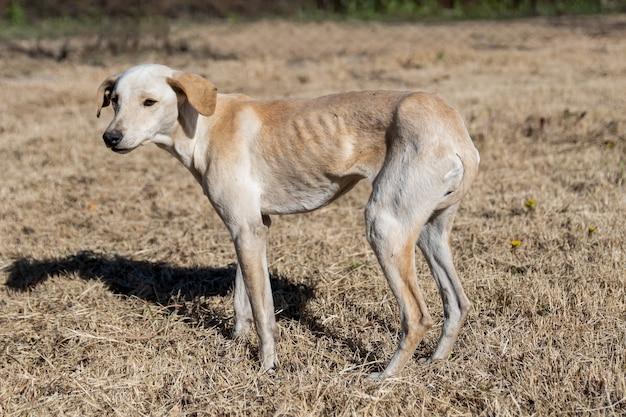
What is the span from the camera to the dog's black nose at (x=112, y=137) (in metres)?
4.23

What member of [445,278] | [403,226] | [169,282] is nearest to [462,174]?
[403,226]

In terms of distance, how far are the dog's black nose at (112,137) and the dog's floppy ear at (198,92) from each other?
431 millimetres

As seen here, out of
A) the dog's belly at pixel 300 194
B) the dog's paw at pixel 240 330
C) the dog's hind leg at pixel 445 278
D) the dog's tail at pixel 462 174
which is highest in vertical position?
the dog's tail at pixel 462 174

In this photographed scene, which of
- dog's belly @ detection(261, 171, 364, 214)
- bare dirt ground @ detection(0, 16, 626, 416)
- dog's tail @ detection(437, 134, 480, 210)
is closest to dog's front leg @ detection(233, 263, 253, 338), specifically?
bare dirt ground @ detection(0, 16, 626, 416)

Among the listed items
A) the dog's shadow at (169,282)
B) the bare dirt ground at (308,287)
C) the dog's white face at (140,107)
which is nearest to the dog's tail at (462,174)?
the bare dirt ground at (308,287)

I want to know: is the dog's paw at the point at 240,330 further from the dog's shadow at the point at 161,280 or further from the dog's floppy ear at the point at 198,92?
the dog's floppy ear at the point at 198,92

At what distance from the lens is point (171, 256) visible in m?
6.45

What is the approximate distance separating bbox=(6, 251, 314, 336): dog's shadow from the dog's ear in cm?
147

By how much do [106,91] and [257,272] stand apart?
152 centimetres

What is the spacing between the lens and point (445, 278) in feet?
14.5

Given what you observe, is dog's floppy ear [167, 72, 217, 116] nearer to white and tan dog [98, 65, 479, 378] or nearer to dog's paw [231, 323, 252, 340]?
white and tan dog [98, 65, 479, 378]

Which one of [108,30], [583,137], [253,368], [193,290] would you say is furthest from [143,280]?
[108,30]

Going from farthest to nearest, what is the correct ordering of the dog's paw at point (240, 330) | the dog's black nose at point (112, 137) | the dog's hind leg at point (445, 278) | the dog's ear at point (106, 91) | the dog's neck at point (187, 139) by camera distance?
the dog's paw at point (240, 330), the dog's ear at point (106, 91), the dog's neck at point (187, 139), the dog's hind leg at point (445, 278), the dog's black nose at point (112, 137)

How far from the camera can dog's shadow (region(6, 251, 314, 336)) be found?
5297 millimetres
